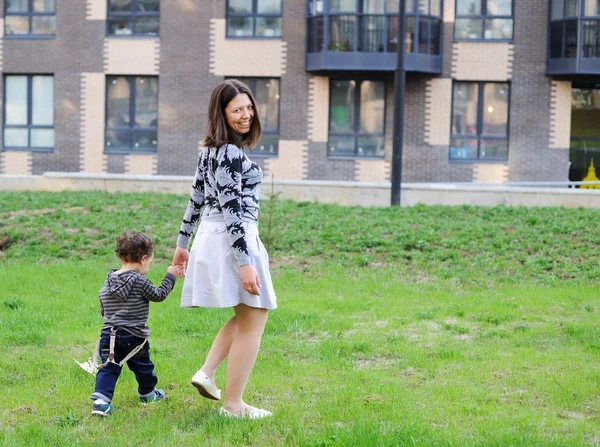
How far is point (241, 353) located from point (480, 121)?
2303cm

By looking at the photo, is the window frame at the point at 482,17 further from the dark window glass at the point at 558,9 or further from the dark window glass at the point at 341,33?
the dark window glass at the point at 341,33

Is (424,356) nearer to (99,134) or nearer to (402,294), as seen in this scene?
(402,294)

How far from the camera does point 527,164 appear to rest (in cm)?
2759

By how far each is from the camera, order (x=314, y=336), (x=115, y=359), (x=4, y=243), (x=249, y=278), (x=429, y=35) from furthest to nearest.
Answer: (x=429, y=35) < (x=4, y=243) < (x=314, y=336) < (x=115, y=359) < (x=249, y=278)

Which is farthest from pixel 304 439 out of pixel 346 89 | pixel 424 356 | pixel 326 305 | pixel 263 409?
pixel 346 89

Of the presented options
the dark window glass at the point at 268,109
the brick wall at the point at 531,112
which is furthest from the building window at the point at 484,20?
the dark window glass at the point at 268,109

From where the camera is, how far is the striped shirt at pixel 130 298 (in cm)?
600

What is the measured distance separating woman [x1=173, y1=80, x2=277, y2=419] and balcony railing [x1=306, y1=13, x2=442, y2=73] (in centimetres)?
2111

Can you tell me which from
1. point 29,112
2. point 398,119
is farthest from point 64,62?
point 398,119

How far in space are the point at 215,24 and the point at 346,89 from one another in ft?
13.4

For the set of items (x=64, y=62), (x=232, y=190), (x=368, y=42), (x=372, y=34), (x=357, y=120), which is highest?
(x=372, y=34)

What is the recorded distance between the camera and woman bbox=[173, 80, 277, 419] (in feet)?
18.3

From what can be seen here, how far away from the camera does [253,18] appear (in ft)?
91.3

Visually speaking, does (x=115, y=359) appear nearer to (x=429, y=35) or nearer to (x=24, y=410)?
(x=24, y=410)
